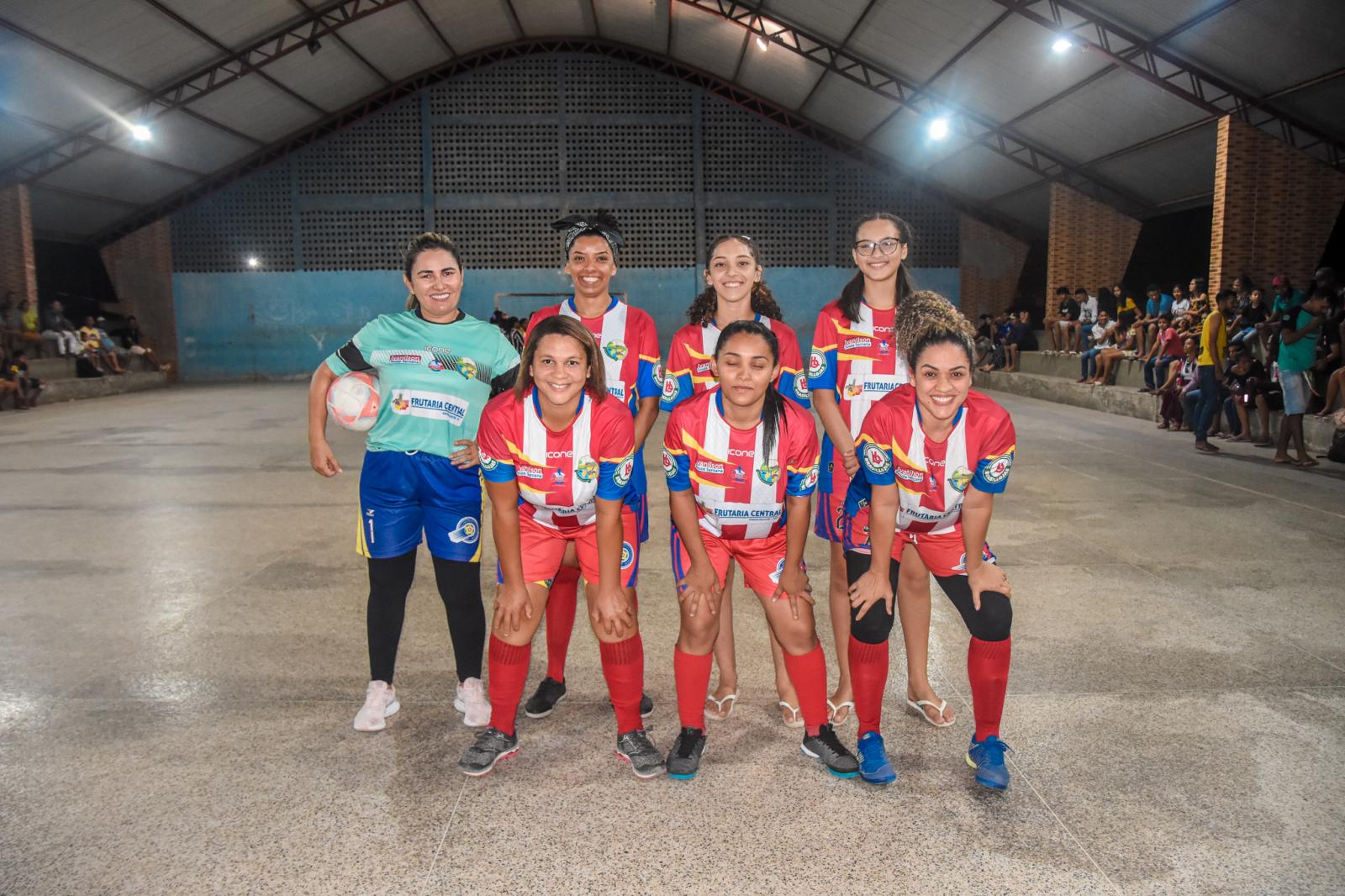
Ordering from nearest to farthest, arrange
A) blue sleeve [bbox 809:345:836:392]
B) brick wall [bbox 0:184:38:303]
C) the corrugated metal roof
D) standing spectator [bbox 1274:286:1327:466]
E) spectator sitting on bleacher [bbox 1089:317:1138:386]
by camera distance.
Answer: blue sleeve [bbox 809:345:836:392], standing spectator [bbox 1274:286:1327:466], the corrugated metal roof, spectator sitting on bleacher [bbox 1089:317:1138:386], brick wall [bbox 0:184:38:303]

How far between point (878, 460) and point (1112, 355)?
13077 millimetres

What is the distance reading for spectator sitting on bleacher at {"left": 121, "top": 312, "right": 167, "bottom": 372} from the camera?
20797 mm

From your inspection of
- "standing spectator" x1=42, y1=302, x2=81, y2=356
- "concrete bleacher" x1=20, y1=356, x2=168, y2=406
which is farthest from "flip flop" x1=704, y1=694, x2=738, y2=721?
"standing spectator" x1=42, y1=302, x2=81, y2=356

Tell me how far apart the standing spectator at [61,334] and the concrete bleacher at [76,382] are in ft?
1.37

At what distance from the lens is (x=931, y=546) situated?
2.76 m

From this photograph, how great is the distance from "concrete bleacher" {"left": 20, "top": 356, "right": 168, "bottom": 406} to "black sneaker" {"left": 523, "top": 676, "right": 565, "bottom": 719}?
53.9 ft

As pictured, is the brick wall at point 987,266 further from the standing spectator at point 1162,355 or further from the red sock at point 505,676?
the red sock at point 505,676

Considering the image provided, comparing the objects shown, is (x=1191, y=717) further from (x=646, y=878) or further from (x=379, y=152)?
(x=379, y=152)

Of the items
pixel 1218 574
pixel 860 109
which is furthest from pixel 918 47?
pixel 1218 574

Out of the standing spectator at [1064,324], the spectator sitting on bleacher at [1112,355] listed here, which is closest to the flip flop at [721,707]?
the spectator sitting on bleacher at [1112,355]

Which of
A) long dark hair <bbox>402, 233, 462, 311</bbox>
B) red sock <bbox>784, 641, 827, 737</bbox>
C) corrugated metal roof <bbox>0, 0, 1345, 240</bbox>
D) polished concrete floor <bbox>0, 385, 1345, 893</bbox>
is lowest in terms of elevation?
polished concrete floor <bbox>0, 385, 1345, 893</bbox>

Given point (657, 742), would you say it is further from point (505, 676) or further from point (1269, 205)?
point (1269, 205)

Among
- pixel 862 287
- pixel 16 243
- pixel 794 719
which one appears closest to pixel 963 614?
pixel 794 719

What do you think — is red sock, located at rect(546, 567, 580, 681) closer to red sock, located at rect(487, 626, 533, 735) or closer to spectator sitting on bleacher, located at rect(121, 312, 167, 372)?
red sock, located at rect(487, 626, 533, 735)
